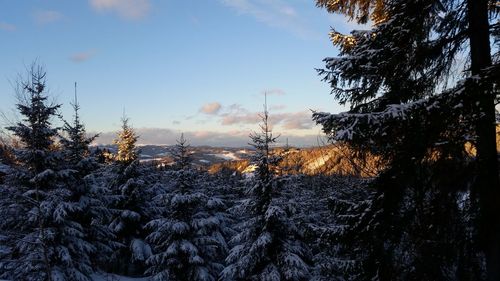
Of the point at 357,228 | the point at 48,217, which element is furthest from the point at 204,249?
the point at 357,228

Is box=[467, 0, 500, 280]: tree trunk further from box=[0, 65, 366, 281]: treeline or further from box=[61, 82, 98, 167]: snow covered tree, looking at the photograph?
box=[61, 82, 98, 167]: snow covered tree

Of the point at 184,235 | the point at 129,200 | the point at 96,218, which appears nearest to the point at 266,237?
the point at 184,235

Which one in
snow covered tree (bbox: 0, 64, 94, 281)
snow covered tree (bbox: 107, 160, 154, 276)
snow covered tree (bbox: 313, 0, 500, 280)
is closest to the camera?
snow covered tree (bbox: 313, 0, 500, 280)

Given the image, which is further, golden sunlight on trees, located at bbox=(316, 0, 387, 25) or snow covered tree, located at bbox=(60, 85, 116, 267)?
snow covered tree, located at bbox=(60, 85, 116, 267)

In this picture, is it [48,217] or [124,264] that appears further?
[124,264]

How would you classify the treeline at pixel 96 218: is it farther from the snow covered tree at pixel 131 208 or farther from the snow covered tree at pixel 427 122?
the snow covered tree at pixel 427 122

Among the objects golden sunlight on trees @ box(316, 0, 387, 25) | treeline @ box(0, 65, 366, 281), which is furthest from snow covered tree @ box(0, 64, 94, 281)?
golden sunlight on trees @ box(316, 0, 387, 25)

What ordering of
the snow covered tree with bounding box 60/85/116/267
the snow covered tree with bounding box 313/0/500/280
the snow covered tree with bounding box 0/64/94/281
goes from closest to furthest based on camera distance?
the snow covered tree with bounding box 313/0/500/280, the snow covered tree with bounding box 0/64/94/281, the snow covered tree with bounding box 60/85/116/267

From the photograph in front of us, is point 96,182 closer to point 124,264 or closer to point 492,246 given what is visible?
point 124,264

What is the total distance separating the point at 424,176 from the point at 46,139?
54.6ft

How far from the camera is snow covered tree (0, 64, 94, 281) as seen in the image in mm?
16875

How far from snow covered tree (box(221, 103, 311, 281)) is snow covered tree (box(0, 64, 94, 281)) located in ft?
21.6

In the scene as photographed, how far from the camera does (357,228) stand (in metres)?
6.73

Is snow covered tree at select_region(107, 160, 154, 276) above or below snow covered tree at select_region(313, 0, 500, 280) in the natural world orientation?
below
